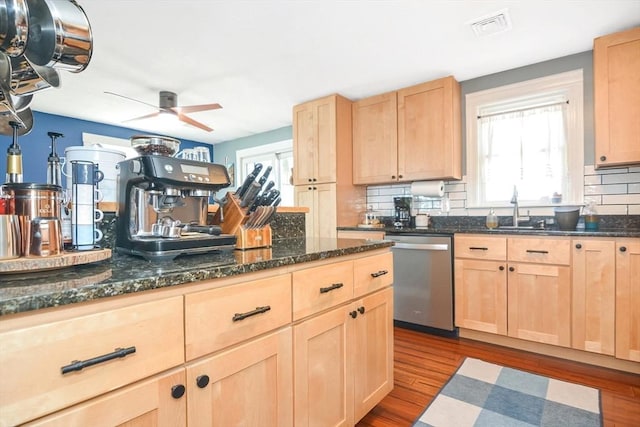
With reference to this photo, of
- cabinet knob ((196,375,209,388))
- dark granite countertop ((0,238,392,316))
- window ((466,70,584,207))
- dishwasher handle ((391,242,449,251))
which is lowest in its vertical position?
cabinet knob ((196,375,209,388))

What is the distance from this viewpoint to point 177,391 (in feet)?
2.58

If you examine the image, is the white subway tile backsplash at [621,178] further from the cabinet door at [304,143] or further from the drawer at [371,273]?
the cabinet door at [304,143]

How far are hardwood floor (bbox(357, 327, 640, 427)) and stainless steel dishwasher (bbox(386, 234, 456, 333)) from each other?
14 centimetres

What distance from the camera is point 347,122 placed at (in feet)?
12.2

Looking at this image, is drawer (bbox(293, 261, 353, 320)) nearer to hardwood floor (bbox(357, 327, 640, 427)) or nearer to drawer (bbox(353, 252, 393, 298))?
drawer (bbox(353, 252, 393, 298))

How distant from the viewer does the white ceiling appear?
212 centimetres

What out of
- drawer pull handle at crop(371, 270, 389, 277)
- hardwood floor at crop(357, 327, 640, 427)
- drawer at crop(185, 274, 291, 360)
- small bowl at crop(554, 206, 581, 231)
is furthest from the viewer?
small bowl at crop(554, 206, 581, 231)

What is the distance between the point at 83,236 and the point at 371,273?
1108mm

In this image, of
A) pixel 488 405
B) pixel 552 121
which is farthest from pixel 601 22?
pixel 488 405

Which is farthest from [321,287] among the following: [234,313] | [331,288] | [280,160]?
[280,160]

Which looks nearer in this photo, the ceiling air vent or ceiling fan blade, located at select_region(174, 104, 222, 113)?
the ceiling air vent

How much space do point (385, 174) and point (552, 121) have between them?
150cm

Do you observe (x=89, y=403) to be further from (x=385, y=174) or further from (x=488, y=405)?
(x=385, y=174)

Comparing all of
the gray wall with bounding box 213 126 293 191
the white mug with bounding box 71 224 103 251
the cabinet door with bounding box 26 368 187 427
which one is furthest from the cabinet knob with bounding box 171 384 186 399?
the gray wall with bounding box 213 126 293 191
